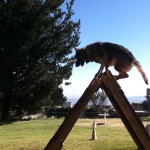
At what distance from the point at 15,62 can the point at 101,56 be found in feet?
84.2

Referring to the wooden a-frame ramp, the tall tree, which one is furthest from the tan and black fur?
the tall tree

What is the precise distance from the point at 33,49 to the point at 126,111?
90.3ft

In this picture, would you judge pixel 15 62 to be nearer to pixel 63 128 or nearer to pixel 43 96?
pixel 43 96

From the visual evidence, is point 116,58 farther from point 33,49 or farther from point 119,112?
point 33,49

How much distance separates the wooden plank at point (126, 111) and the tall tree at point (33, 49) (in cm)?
2563

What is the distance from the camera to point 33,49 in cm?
3475

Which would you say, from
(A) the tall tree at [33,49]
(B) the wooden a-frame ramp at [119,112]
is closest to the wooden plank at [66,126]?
(B) the wooden a-frame ramp at [119,112]

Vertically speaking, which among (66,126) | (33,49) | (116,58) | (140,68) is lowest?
(66,126)

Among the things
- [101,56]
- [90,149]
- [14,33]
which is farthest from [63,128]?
[14,33]

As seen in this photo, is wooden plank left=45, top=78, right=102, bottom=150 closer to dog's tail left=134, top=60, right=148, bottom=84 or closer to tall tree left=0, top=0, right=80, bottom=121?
dog's tail left=134, top=60, right=148, bottom=84

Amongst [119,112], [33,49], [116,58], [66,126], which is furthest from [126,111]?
[33,49]

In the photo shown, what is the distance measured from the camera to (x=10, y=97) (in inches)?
1578

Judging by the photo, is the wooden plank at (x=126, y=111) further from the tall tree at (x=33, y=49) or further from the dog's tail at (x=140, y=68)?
the tall tree at (x=33, y=49)

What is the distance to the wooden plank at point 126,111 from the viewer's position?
7.77 meters
